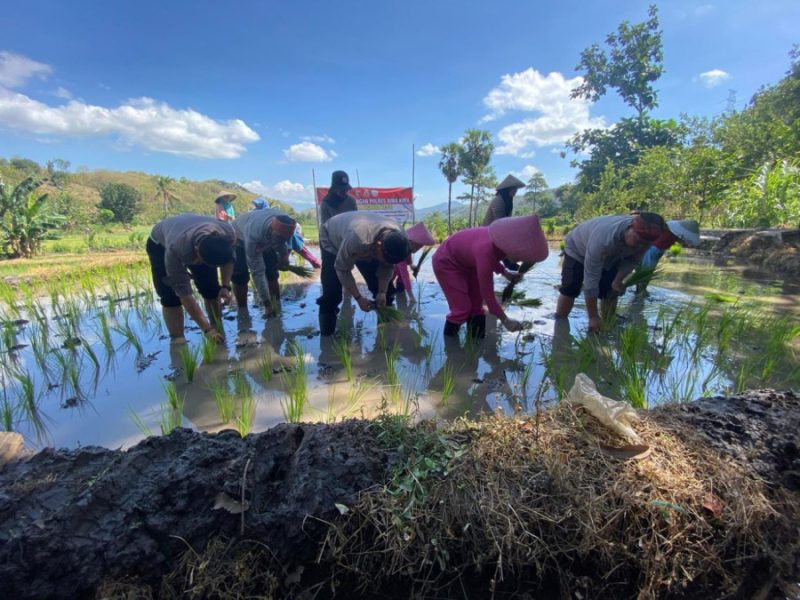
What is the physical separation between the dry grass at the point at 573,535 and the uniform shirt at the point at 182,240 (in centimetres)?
302

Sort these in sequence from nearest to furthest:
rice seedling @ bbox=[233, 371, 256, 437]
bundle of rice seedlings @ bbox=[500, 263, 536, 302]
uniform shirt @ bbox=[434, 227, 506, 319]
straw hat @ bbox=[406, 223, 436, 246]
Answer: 1. rice seedling @ bbox=[233, 371, 256, 437]
2. uniform shirt @ bbox=[434, 227, 506, 319]
3. bundle of rice seedlings @ bbox=[500, 263, 536, 302]
4. straw hat @ bbox=[406, 223, 436, 246]

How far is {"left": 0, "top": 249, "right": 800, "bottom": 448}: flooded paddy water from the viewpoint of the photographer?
2602 mm

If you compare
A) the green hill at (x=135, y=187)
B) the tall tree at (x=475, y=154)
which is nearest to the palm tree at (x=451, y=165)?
the tall tree at (x=475, y=154)

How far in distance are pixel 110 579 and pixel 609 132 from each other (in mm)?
33592

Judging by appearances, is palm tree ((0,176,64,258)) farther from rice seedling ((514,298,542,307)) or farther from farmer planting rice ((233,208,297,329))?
rice seedling ((514,298,542,307))

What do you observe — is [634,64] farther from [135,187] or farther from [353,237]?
[135,187]

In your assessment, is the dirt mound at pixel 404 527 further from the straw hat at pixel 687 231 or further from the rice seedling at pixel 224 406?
the straw hat at pixel 687 231

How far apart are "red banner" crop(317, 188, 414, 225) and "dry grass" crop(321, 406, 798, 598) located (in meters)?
9.49

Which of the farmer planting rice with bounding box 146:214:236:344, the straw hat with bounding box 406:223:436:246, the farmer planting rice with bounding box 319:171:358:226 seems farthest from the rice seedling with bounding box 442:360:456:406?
the farmer planting rice with bounding box 319:171:358:226

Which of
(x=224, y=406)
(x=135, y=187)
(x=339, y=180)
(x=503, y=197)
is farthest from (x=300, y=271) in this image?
(x=135, y=187)

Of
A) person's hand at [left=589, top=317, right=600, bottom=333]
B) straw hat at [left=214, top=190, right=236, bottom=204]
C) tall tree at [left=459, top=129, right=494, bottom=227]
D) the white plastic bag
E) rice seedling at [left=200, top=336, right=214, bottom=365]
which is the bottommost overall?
rice seedling at [left=200, top=336, right=214, bottom=365]

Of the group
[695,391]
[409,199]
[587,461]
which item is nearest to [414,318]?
[695,391]

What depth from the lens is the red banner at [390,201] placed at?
34.3 ft

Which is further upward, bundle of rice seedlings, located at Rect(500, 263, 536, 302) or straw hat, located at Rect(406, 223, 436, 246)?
straw hat, located at Rect(406, 223, 436, 246)
